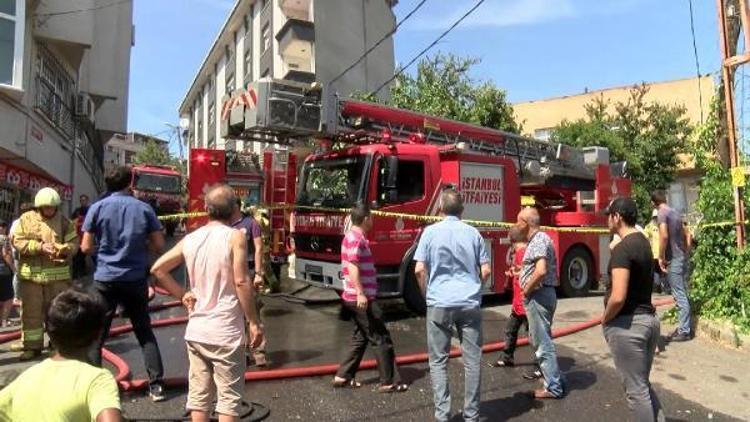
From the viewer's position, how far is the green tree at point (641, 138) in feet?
80.9

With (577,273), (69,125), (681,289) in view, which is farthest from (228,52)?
(681,289)

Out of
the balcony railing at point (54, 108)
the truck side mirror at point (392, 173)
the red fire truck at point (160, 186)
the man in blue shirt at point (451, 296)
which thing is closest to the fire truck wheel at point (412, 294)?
the truck side mirror at point (392, 173)

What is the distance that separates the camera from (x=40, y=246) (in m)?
6.34

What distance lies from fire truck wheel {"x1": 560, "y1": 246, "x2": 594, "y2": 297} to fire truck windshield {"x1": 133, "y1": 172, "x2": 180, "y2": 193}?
68.3 feet

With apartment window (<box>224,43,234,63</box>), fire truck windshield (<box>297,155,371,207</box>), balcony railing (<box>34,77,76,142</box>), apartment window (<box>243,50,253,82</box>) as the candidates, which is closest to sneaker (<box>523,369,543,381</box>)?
fire truck windshield (<box>297,155,371,207</box>)

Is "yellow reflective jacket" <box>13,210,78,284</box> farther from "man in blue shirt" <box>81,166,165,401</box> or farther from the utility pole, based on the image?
the utility pole

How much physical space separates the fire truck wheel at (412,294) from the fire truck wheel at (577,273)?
334cm

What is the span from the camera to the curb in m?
7.34

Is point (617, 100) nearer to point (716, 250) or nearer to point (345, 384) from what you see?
point (716, 250)

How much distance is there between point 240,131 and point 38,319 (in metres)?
4.27

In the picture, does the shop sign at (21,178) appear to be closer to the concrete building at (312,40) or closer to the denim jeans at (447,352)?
the concrete building at (312,40)

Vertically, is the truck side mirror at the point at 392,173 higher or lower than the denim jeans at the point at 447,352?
higher

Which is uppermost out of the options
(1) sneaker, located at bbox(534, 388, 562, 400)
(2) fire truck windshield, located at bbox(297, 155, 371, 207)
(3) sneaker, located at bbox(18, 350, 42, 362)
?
(2) fire truck windshield, located at bbox(297, 155, 371, 207)

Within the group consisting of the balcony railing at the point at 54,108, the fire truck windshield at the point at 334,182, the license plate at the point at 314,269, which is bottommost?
the license plate at the point at 314,269
